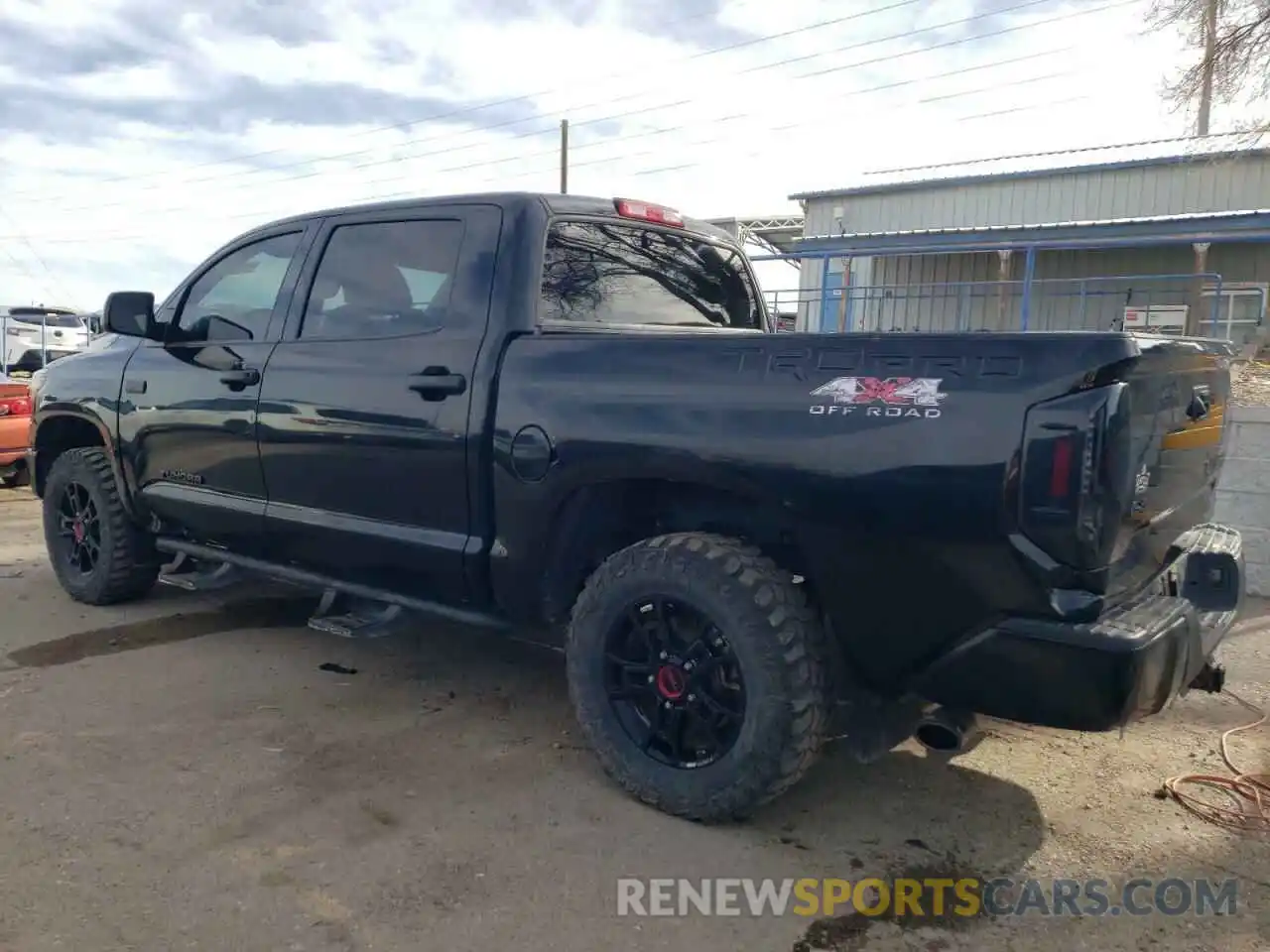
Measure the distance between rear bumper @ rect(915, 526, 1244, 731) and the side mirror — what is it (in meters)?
3.77

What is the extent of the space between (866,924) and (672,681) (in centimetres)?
87

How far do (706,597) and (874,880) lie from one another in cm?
90

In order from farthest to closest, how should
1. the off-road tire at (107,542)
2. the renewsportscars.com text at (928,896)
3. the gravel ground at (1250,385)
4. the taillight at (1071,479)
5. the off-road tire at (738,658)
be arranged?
the gravel ground at (1250,385)
the off-road tire at (107,542)
the off-road tire at (738,658)
the renewsportscars.com text at (928,896)
the taillight at (1071,479)

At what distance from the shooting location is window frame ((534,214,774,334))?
357 centimetres

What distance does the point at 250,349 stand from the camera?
429cm

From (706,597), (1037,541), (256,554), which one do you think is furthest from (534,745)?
(1037,541)

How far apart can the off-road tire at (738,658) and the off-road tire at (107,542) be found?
10.1ft

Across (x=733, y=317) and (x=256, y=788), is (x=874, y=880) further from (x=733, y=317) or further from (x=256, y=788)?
(x=733, y=317)

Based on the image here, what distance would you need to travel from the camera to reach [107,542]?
515 centimetres

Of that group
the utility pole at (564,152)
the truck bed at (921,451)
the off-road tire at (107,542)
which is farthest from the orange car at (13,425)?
the utility pole at (564,152)

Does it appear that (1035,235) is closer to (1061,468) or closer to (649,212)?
(649,212)

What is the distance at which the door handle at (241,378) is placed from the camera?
4.19 metres

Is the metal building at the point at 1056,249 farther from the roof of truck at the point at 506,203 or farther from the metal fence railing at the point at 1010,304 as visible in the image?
the roof of truck at the point at 506,203

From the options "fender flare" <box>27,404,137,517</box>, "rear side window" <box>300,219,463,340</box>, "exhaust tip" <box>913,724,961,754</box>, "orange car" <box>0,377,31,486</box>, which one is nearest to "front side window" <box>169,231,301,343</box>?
"rear side window" <box>300,219,463,340</box>
